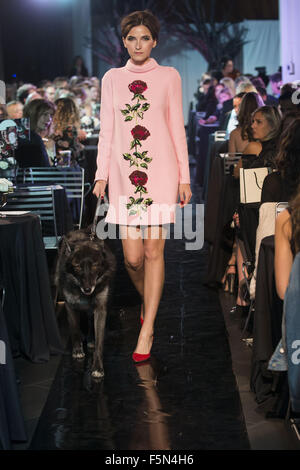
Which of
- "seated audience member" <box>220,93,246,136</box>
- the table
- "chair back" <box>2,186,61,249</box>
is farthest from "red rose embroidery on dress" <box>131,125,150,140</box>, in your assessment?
the table

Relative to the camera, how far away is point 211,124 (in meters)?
11.9

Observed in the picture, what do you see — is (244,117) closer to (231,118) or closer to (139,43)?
(139,43)

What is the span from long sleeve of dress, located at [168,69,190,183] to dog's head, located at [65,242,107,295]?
600 millimetres

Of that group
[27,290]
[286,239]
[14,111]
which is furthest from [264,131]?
[14,111]

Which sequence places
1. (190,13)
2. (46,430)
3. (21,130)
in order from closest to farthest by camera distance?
(46,430) < (21,130) < (190,13)

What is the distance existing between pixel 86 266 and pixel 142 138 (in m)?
0.69

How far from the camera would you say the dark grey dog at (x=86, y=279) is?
3938 mm

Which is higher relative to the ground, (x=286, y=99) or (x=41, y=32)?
(x=41, y=32)

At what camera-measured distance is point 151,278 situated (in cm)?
419

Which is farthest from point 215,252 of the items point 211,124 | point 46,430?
point 211,124

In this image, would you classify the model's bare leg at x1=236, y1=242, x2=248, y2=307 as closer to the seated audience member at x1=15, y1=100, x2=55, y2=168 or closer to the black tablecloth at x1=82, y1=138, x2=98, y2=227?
the seated audience member at x1=15, y1=100, x2=55, y2=168

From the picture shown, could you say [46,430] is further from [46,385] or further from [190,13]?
[190,13]

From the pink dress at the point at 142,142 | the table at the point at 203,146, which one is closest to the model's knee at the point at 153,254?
the pink dress at the point at 142,142
